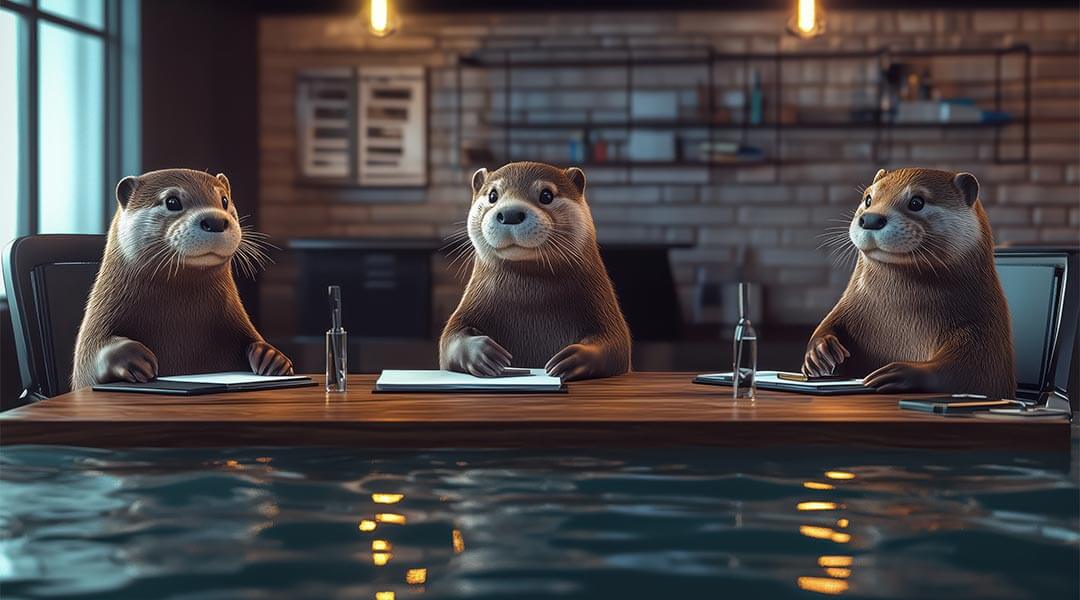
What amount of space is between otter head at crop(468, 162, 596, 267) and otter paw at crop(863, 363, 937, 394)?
54 cm

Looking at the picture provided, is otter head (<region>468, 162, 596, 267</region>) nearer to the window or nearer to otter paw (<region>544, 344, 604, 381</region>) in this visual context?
otter paw (<region>544, 344, 604, 381</region>)

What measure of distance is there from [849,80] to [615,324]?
4.68 m

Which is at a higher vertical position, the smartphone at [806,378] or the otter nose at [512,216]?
the otter nose at [512,216]

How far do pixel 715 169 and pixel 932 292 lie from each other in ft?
15.2

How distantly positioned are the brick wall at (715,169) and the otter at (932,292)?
14.7 feet

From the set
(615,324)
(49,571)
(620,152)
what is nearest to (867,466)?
(615,324)

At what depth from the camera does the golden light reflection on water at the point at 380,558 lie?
1.40 meters

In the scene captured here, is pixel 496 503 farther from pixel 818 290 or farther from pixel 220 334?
pixel 818 290

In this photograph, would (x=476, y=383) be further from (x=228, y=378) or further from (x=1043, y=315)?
(x=1043, y=315)

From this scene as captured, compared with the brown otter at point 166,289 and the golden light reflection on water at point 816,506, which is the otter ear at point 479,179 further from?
the golden light reflection on water at point 816,506

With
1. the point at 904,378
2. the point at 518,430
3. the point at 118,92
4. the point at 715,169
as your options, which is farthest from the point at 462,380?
the point at 715,169

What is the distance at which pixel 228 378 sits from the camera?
190 centimetres

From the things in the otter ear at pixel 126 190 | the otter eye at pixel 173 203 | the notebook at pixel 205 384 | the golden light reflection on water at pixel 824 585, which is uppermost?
the otter ear at pixel 126 190

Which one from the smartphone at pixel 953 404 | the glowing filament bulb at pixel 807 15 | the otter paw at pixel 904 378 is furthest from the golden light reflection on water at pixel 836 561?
the glowing filament bulb at pixel 807 15
